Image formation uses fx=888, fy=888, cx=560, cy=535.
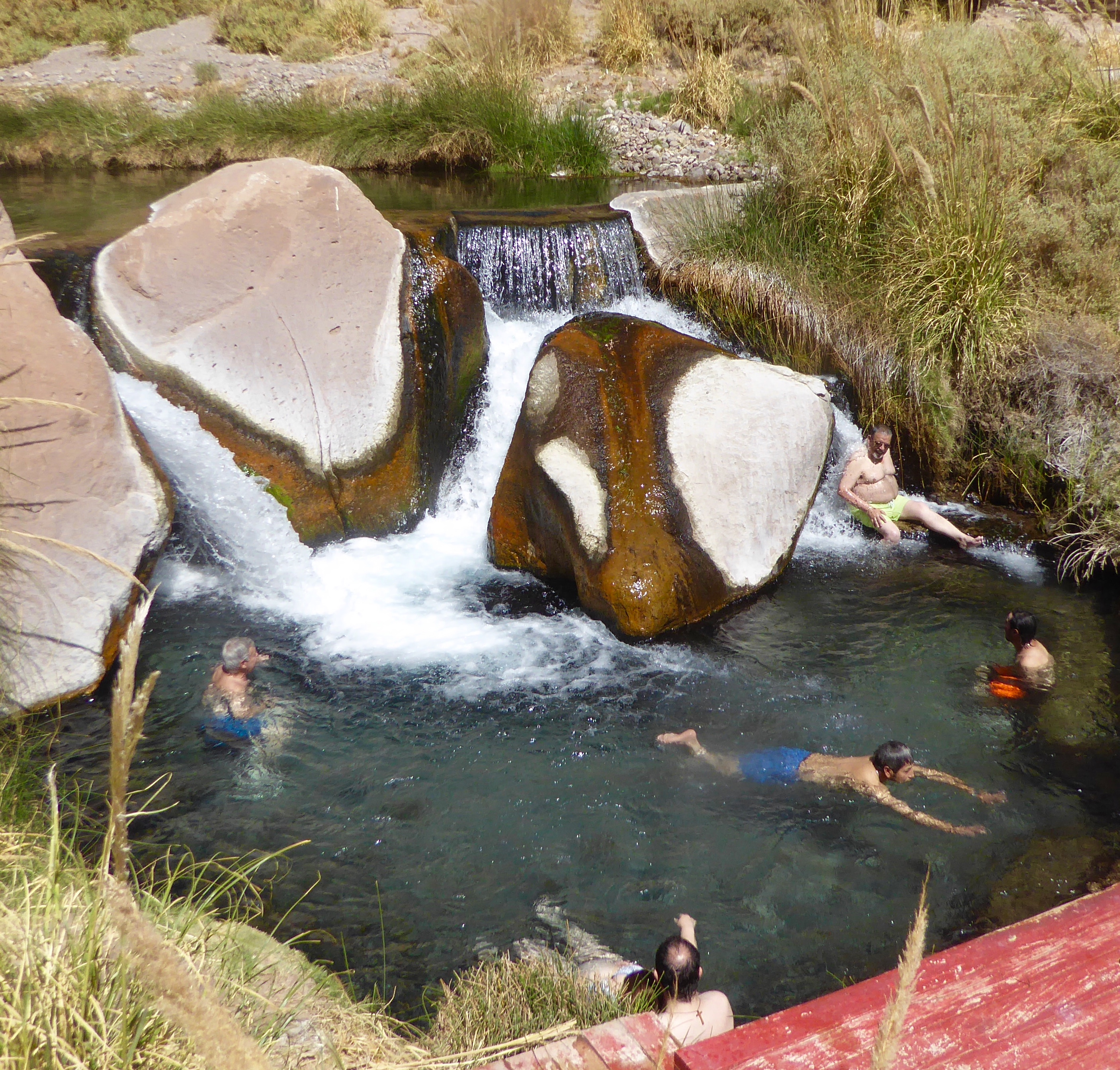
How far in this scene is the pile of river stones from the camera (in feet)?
38.5

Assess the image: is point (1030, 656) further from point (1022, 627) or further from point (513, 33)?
point (513, 33)

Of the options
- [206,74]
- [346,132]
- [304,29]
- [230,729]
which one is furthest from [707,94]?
[230,729]

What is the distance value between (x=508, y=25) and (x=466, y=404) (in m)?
11.3

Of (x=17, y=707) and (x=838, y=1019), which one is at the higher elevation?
(x=838, y=1019)

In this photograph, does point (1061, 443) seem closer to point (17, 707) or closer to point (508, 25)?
point (17, 707)

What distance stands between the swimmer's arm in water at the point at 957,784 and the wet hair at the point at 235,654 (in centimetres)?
313

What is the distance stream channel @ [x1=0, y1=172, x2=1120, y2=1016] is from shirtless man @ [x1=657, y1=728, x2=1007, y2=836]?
0.06 metres

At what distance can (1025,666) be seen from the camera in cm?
456

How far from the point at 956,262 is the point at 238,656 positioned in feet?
17.1

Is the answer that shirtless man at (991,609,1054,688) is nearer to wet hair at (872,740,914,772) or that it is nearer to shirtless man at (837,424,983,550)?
wet hair at (872,740,914,772)

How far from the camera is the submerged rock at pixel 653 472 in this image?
5016 mm

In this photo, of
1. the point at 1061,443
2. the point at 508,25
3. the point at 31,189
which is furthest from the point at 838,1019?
the point at 508,25

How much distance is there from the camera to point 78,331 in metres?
4.87

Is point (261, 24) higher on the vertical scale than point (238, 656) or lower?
higher
